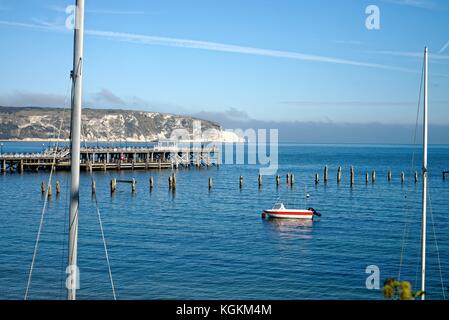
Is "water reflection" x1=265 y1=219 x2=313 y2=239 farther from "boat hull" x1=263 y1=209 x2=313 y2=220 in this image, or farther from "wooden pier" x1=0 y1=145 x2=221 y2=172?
"wooden pier" x1=0 y1=145 x2=221 y2=172

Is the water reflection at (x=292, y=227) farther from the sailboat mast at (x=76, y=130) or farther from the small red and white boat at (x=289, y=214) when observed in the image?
the sailboat mast at (x=76, y=130)

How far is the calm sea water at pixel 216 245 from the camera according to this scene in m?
23.2

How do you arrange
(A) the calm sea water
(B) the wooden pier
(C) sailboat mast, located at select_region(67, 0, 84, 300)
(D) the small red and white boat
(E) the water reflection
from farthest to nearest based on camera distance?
(B) the wooden pier → (D) the small red and white boat → (E) the water reflection → (A) the calm sea water → (C) sailboat mast, located at select_region(67, 0, 84, 300)

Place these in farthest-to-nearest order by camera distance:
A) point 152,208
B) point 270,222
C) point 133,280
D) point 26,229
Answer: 1. point 152,208
2. point 270,222
3. point 26,229
4. point 133,280

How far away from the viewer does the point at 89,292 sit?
22.3 metres

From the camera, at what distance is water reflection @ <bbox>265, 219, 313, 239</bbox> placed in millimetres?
37112

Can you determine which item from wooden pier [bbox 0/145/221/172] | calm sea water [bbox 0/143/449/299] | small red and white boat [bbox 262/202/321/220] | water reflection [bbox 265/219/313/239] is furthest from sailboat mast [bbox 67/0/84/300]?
wooden pier [bbox 0/145/221/172]

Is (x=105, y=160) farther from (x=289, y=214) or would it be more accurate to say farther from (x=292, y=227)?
(x=292, y=227)

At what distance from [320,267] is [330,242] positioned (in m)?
7.11

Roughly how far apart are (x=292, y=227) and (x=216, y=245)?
10.5 meters

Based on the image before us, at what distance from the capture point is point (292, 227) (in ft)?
135

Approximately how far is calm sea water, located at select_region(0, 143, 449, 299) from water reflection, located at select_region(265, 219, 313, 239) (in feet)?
0.28

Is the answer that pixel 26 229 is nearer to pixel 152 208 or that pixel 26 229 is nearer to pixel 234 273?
pixel 152 208
